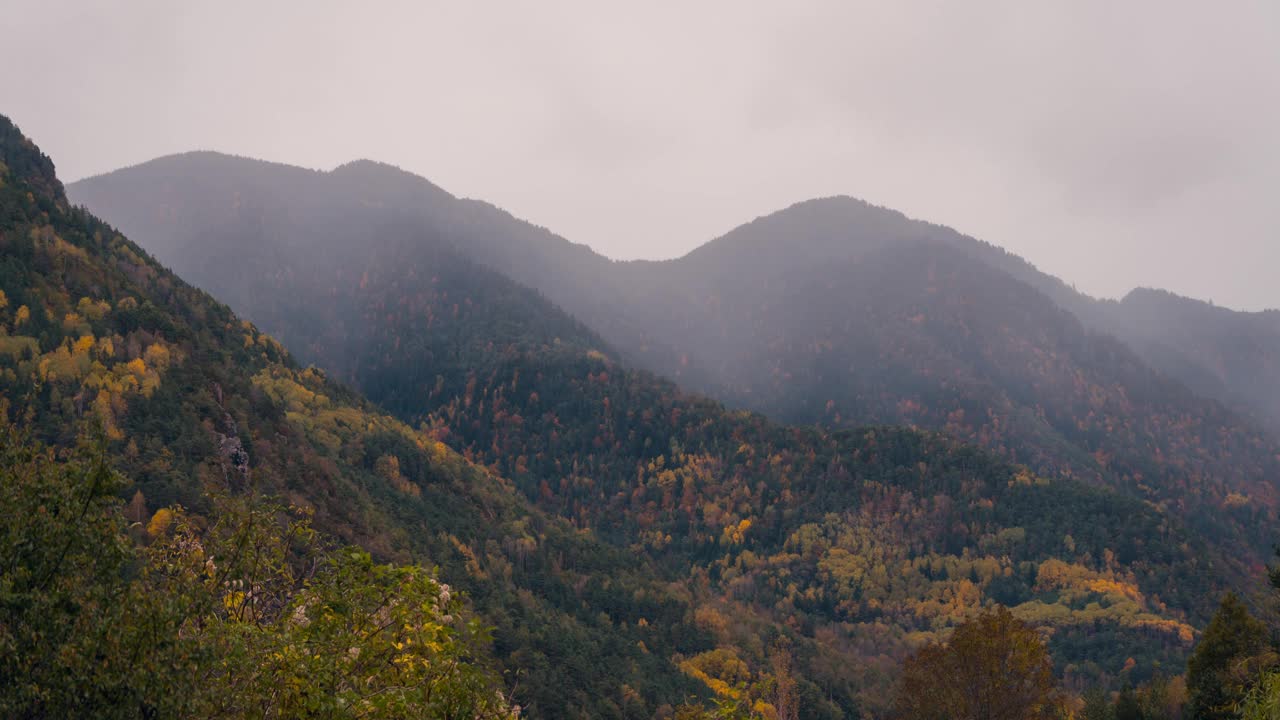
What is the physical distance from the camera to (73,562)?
12.2 metres

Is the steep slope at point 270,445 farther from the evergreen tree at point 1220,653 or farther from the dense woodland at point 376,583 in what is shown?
the evergreen tree at point 1220,653

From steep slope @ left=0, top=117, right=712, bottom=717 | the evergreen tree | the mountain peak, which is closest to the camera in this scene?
the evergreen tree

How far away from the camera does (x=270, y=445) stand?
2542 inches

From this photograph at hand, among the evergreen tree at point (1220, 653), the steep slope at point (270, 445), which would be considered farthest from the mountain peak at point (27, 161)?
the evergreen tree at point (1220, 653)

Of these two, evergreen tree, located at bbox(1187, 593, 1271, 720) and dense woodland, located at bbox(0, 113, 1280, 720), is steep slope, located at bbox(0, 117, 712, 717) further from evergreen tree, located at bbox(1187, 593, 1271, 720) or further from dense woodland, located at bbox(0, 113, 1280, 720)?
evergreen tree, located at bbox(1187, 593, 1271, 720)

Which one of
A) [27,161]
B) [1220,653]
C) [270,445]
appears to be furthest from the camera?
[27,161]

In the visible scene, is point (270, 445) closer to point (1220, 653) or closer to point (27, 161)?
point (27, 161)

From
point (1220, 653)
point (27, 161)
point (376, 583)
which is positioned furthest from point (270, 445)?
point (1220, 653)

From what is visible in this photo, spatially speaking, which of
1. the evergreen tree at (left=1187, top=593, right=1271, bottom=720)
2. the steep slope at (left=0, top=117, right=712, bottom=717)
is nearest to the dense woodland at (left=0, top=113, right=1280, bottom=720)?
the evergreen tree at (left=1187, top=593, right=1271, bottom=720)

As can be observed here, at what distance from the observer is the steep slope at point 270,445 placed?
50.5m

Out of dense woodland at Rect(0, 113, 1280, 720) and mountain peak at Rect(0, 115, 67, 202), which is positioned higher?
mountain peak at Rect(0, 115, 67, 202)

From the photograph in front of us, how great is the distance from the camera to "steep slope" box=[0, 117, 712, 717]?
166 ft

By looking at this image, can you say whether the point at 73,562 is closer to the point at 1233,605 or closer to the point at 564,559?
the point at 1233,605

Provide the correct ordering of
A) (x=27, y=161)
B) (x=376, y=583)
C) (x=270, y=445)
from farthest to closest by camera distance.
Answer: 1. (x=27, y=161)
2. (x=270, y=445)
3. (x=376, y=583)
